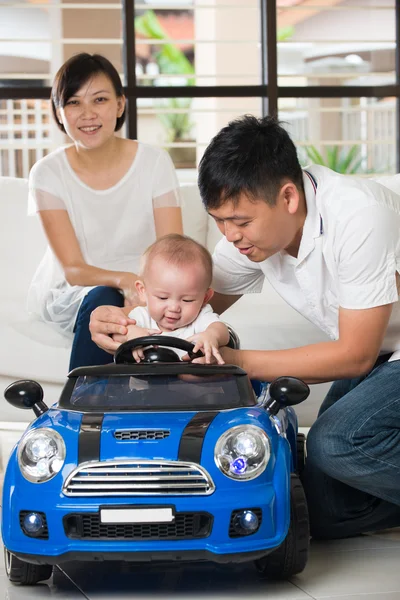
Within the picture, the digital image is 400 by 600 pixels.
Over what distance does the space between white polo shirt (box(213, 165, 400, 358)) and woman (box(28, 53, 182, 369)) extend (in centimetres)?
68

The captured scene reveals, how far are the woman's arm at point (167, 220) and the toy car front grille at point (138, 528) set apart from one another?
1.43 meters

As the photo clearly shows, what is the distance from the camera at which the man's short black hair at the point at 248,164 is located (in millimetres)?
2087

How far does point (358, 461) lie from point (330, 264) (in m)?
0.46

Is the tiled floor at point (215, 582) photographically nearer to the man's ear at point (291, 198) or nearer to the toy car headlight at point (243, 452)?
the toy car headlight at point (243, 452)

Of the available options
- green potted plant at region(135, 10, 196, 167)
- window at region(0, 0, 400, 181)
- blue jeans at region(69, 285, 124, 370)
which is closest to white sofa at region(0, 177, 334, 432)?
blue jeans at region(69, 285, 124, 370)

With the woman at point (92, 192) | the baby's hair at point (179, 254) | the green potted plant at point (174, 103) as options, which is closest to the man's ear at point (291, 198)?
the baby's hair at point (179, 254)

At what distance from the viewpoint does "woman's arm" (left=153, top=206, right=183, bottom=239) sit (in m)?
3.06

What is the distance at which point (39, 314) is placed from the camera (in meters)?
3.11

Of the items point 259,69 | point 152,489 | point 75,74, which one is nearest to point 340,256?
point 152,489

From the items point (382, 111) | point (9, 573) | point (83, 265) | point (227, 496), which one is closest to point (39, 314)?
point (83, 265)

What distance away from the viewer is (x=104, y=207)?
10.1 ft

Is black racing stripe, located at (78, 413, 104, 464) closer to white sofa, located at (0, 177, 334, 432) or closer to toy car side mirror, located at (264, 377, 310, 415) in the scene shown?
toy car side mirror, located at (264, 377, 310, 415)

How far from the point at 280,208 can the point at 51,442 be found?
0.75 meters

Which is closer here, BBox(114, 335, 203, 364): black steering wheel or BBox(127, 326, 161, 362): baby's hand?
BBox(114, 335, 203, 364): black steering wheel
